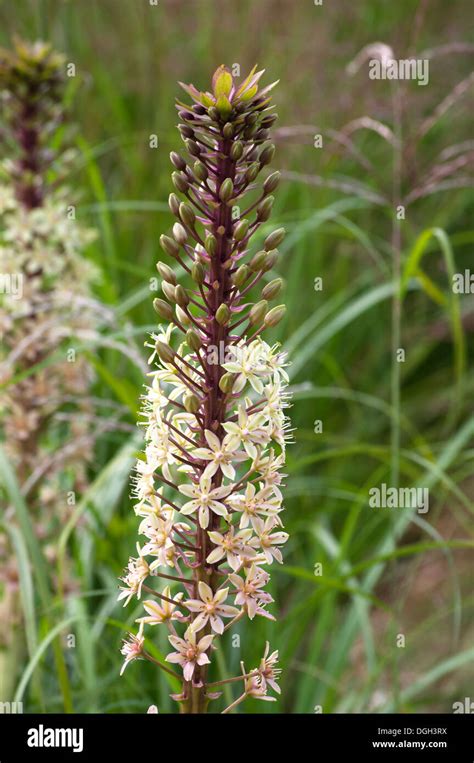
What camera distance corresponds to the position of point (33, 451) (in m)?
2.43

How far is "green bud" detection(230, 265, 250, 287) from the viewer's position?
1.26 metres

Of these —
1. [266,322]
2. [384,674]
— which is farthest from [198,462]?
[384,674]

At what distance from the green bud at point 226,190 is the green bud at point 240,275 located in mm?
105

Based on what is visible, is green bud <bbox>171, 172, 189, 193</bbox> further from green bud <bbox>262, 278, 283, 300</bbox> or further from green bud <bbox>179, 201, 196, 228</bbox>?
green bud <bbox>262, 278, 283, 300</bbox>

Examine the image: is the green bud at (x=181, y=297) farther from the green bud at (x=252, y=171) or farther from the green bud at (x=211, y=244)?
the green bud at (x=252, y=171)

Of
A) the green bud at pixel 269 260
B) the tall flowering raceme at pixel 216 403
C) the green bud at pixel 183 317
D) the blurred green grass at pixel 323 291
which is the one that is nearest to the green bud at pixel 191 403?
the tall flowering raceme at pixel 216 403

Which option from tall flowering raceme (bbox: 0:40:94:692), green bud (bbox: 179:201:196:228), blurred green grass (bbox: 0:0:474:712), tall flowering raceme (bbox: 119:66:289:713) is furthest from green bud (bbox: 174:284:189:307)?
blurred green grass (bbox: 0:0:474:712)

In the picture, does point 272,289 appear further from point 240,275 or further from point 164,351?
point 164,351

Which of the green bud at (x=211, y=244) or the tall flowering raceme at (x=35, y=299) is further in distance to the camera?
the tall flowering raceme at (x=35, y=299)

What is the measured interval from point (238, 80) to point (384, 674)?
2.86m

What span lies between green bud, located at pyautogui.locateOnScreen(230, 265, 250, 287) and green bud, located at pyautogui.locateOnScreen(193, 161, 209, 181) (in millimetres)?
145

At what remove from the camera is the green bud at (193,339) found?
4.07ft

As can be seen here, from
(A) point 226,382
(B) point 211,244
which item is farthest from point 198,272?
(A) point 226,382

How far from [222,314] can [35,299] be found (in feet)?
4.28
